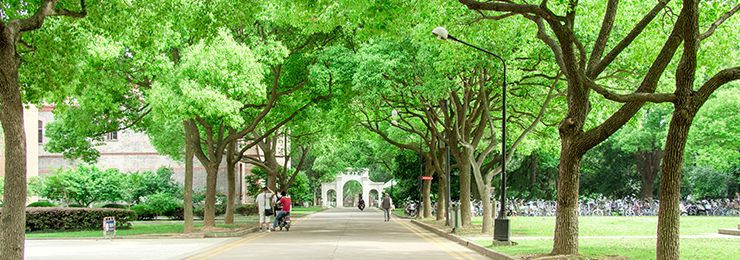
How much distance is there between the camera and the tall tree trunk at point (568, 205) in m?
12.5

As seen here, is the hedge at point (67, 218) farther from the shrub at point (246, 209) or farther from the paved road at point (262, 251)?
the shrub at point (246, 209)

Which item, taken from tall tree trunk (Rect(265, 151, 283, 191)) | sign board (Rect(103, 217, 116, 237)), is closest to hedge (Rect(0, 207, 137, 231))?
sign board (Rect(103, 217, 116, 237))

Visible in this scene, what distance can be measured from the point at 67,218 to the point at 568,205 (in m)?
19.8

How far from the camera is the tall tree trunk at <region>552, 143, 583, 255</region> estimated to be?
12.5 metres

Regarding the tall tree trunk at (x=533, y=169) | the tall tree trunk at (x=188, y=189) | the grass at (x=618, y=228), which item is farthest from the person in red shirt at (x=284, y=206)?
the tall tree trunk at (x=533, y=169)

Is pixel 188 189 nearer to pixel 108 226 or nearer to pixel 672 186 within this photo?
pixel 108 226

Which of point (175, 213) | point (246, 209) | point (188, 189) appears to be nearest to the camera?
point (188, 189)

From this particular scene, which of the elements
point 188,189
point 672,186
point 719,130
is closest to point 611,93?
point 672,186

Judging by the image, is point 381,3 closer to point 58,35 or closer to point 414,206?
point 58,35

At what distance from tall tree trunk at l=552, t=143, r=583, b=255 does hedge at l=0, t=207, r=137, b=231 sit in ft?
61.9

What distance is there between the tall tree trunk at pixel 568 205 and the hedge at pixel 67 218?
61.9 feet

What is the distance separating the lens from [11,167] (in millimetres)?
9594

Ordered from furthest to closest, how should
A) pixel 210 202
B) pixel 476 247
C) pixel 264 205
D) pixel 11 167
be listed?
1. pixel 264 205
2. pixel 210 202
3. pixel 476 247
4. pixel 11 167

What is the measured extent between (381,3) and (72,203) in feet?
93.9
